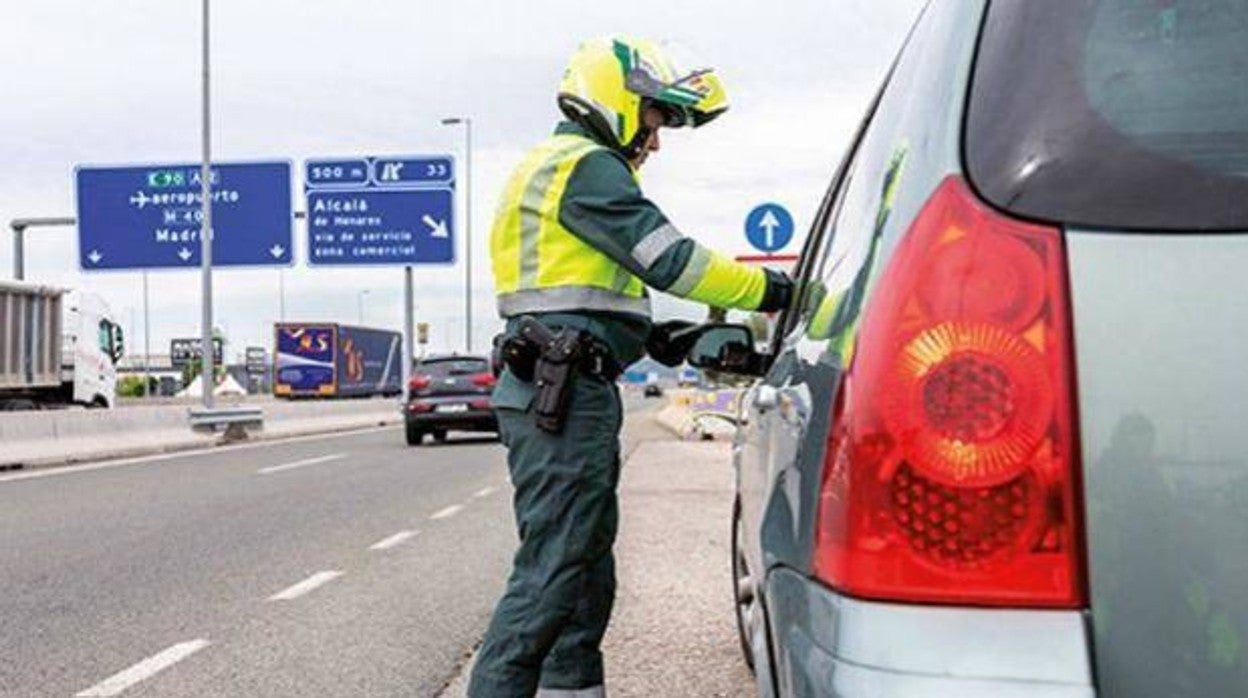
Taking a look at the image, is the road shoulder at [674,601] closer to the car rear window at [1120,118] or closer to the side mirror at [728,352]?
the side mirror at [728,352]

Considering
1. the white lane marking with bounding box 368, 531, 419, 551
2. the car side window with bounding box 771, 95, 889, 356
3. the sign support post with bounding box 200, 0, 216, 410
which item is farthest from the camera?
the sign support post with bounding box 200, 0, 216, 410

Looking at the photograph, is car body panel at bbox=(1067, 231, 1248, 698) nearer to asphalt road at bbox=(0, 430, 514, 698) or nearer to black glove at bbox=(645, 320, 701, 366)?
black glove at bbox=(645, 320, 701, 366)

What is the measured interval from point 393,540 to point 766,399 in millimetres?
6632

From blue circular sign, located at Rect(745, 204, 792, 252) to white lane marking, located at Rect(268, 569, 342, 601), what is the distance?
9.01 metres

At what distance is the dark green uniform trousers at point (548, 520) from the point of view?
3164 millimetres

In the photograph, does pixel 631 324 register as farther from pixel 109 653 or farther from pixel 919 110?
pixel 109 653

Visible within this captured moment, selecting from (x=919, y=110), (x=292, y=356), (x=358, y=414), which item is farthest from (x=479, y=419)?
(x=292, y=356)

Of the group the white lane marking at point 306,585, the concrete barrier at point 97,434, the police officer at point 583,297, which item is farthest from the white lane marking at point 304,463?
the police officer at point 583,297

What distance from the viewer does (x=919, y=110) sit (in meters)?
1.83

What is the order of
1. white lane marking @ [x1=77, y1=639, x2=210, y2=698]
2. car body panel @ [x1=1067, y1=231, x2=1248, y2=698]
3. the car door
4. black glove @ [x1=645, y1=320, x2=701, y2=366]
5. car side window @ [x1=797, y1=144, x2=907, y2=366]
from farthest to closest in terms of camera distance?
white lane marking @ [x1=77, y1=639, x2=210, y2=698], black glove @ [x1=645, y1=320, x2=701, y2=366], the car door, car side window @ [x1=797, y1=144, x2=907, y2=366], car body panel @ [x1=1067, y1=231, x2=1248, y2=698]

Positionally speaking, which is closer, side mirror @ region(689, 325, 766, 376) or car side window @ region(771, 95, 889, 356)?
car side window @ region(771, 95, 889, 356)

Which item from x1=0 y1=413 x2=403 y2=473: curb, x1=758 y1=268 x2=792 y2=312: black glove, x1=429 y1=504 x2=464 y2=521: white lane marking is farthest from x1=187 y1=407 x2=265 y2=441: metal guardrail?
x1=758 y1=268 x2=792 y2=312: black glove

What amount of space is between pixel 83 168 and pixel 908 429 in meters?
27.8

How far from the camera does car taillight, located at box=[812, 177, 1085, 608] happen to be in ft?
5.06
